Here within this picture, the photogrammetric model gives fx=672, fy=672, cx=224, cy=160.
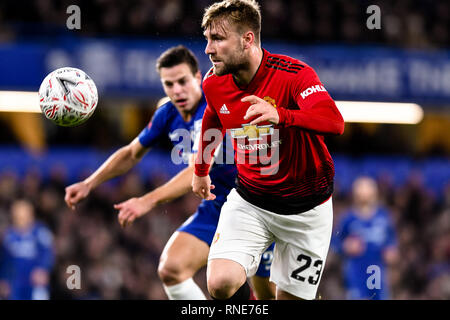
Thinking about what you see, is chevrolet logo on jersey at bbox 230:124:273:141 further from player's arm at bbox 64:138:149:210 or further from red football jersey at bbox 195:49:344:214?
player's arm at bbox 64:138:149:210

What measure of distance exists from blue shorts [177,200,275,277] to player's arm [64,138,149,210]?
0.76m

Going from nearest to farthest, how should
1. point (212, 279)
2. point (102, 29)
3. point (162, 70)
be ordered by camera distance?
point (212, 279)
point (162, 70)
point (102, 29)

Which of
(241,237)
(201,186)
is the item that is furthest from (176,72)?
(241,237)

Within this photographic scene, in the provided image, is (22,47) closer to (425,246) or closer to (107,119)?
(107,119)

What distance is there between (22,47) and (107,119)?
8.42 feet

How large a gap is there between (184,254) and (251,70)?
5.63ft

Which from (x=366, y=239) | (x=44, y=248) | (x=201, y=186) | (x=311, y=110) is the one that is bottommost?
(x=44, y=248)

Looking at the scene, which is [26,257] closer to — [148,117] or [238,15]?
[148,117]

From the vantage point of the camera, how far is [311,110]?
156 inches

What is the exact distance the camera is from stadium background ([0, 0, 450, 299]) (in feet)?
36.8

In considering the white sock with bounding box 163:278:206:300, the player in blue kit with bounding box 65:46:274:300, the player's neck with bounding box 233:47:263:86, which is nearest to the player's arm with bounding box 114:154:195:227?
the player in blue kit with bounding box 65:46:274:300

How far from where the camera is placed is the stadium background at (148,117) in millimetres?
11219

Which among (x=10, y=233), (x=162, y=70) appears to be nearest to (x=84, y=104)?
(x=162, y=70)

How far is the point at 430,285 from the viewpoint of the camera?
12.3 meters
